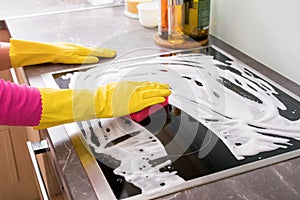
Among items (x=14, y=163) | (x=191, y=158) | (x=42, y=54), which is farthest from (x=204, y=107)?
(x=14, y=163)

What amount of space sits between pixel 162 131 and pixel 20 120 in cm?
30

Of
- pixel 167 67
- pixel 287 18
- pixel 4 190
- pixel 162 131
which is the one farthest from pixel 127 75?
pixel 4 190

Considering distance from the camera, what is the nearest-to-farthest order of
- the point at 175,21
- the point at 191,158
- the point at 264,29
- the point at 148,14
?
the point at 191,158 → the point at 264,29 → the point at 175,21 → the point at 148,14

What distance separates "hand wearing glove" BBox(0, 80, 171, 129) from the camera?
912 mm

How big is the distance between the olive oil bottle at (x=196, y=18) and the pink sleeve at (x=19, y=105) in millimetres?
500

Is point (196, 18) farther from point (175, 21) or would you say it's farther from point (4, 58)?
point (4, 58)

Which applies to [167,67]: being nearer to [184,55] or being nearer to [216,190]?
[184,55]

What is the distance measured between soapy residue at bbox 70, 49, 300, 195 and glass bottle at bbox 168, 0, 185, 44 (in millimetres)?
74

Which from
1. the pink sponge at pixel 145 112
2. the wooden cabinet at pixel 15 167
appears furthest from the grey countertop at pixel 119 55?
the wooden cabinet at pixel 15 167

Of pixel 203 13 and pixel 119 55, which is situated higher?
pixel 203 13

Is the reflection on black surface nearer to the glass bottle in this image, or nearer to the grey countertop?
the grey countertop

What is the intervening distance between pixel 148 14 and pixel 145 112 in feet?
1.75

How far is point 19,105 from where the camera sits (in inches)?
35.9

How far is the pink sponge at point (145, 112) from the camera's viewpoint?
3.07ft
